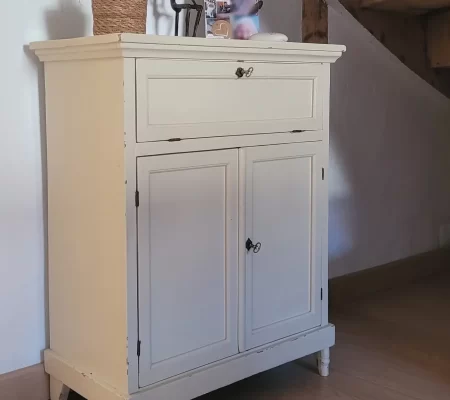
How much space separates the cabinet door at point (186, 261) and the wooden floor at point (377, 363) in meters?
0.32

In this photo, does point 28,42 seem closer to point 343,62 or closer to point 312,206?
point 312,206

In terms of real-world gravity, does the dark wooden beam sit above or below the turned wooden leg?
above

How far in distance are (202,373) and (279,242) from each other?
425mm

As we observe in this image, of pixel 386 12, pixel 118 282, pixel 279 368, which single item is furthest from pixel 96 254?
pixel 386 12

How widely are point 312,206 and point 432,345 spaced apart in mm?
761

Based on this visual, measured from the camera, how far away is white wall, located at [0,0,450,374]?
1871 mm

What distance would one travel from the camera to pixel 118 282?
1680 millimetres

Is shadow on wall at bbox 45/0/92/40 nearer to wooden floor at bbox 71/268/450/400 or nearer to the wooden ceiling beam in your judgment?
Answer: wooden floor at bbox 71/268/450/400

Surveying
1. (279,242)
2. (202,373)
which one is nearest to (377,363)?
(279,242)

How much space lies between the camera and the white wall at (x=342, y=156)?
6.14ft

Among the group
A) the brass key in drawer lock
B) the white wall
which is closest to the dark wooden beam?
the white wall

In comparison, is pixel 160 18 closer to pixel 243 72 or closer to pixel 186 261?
pixel 243 72

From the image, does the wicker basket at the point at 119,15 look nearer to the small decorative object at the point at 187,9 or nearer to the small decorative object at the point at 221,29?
the small decorative object at the point at 187,9

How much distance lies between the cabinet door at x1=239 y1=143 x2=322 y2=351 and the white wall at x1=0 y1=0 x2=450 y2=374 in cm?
56
